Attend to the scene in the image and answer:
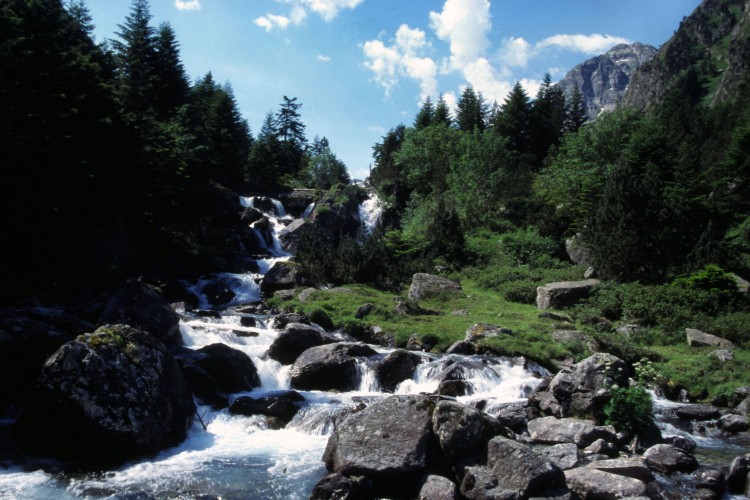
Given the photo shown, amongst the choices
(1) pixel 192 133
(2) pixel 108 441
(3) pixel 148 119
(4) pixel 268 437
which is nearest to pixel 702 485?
(4) pixel 268 437

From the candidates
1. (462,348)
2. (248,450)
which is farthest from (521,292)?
(248,450)

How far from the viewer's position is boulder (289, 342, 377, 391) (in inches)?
580

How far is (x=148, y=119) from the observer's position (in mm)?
29906

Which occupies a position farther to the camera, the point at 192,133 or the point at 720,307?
the point at 192,133

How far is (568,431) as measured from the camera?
35.8 ft

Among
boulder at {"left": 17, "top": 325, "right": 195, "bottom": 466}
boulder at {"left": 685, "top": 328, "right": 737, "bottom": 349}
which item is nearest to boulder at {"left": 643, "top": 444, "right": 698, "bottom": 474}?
boulder at {"left": 17, "top": 325, "right": 195, "bottom": 466}

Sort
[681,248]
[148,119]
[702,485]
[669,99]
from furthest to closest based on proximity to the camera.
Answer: [669,99], [148,119], [681,248], [702,485]

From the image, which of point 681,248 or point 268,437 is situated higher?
point 681,248

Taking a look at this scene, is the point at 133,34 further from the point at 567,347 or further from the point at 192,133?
the point at 567,347

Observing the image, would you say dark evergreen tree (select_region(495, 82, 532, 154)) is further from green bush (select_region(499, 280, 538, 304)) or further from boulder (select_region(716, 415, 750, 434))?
boulder (select_region(716, 415, 750, 434))

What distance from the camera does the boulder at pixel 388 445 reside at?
824 cm

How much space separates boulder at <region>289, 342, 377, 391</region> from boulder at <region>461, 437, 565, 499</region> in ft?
24.1

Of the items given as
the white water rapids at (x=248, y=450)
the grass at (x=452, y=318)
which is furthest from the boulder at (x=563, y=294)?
the white water rapids at (x=248, y=450)

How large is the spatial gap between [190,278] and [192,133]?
16858 millimetres
